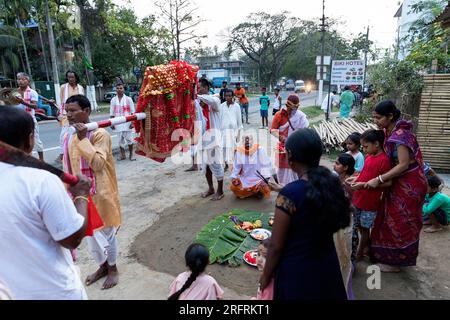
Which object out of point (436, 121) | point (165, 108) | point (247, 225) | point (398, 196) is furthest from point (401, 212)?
point (436, 121)

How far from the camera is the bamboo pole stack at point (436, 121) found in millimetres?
6906

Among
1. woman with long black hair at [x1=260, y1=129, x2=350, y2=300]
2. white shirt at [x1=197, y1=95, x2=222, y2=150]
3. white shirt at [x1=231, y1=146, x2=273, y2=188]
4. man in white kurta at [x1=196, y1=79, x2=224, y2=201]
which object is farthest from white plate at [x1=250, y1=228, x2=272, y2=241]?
woman with long black hair at [x1=260, y1=129, x2=350, y2=300]

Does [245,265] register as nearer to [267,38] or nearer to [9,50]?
[9,50]

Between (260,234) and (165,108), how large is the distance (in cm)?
206

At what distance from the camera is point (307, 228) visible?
5.83ft

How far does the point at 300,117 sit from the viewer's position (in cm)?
508

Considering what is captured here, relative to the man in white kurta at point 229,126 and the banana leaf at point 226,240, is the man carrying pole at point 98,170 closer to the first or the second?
the banana leaf at point 226,240

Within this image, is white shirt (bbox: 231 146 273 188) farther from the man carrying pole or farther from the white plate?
the man carrying pole

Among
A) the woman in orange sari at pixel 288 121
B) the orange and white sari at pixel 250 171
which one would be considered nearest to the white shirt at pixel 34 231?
the woman in orange sari at pixel 288 121

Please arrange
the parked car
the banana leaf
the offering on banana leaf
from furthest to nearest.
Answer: the parked car
the offering on banana leaf
the banana leaf

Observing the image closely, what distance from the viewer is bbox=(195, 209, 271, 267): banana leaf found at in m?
3.87

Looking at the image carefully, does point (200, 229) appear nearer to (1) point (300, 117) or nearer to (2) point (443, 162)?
(1) point (300, 117)

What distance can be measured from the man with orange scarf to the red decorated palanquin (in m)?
1.94
